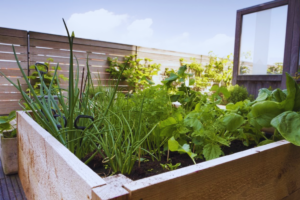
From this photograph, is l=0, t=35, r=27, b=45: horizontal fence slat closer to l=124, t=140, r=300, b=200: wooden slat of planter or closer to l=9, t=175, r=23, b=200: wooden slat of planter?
l=9, t=175, r=23, b=200: wooden slat of planter

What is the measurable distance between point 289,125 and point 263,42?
15.6 ft

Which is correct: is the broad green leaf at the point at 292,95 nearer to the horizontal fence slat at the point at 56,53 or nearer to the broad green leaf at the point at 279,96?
the broad green leaf at the point at 279,96

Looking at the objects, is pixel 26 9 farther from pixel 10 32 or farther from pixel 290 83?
pixel 290 83

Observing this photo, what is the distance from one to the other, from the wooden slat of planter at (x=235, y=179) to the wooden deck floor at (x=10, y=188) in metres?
1.13

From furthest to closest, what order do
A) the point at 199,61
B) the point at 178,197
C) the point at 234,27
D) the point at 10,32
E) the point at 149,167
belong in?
the point at 199,61
the point at 234,27
the point at 10,32
the point at 149,167
the point at 178,197

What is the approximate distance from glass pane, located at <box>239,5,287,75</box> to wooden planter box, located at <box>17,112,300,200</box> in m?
4.45

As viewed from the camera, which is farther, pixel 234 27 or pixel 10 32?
pixel 234 27

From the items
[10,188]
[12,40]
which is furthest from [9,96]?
[10,188]

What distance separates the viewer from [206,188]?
46 cm

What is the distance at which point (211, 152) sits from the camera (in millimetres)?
656

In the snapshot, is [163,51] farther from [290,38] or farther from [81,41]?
[290,38]

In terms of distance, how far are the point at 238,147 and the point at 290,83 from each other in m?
0.32

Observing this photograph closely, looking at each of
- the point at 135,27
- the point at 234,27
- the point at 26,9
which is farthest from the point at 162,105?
the point at 135,27

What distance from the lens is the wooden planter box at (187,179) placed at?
0.38 m
